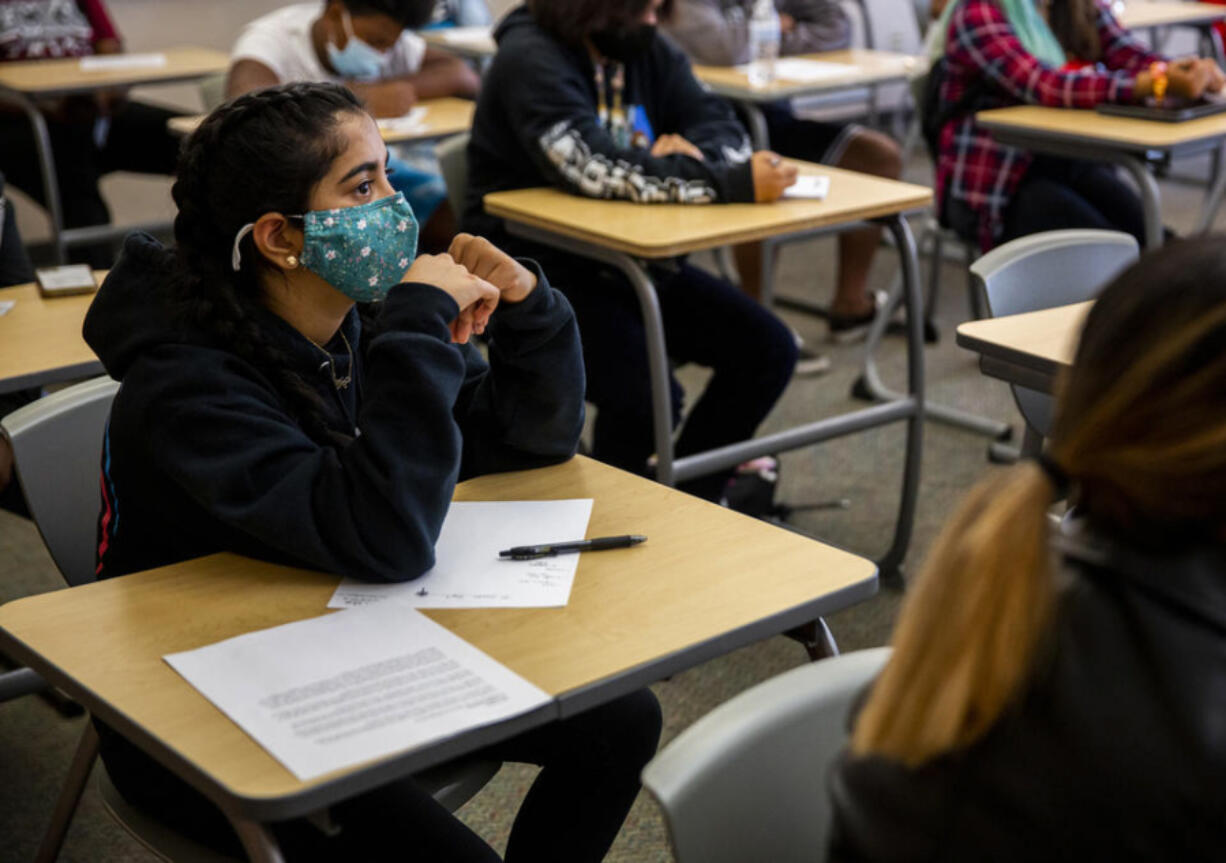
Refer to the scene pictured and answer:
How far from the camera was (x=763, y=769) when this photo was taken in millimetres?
1010

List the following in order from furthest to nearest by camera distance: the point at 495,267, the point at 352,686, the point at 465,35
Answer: the point at 465,35 → the point at 495,267 → the point at 352,686

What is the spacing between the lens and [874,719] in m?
0.76

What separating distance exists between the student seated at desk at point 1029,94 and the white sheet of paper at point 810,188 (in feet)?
2.59

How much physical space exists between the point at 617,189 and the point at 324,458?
1.50 metres

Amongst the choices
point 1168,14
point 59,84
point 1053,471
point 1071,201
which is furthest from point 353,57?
point 1053,471

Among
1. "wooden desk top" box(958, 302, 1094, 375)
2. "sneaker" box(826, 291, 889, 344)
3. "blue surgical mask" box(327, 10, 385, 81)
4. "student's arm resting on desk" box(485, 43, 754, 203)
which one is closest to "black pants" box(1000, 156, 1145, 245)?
"sneaker" box(826, 291, 889, 344)

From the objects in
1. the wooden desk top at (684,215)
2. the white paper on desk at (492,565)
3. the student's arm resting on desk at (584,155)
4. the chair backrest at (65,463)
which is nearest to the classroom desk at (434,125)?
the student's arm resting on desk at (584,155)

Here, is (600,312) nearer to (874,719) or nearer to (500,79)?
(500,79)

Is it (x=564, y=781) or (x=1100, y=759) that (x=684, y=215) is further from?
(x=1100, y=759)

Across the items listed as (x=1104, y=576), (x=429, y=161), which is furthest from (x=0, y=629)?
(x=429, y=161)

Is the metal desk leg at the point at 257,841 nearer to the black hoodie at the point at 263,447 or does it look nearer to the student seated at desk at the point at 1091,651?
the black hoodie at the point at 263,447

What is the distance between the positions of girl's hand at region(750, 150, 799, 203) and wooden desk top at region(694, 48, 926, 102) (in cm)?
111

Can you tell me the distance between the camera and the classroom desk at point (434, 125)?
138 inches

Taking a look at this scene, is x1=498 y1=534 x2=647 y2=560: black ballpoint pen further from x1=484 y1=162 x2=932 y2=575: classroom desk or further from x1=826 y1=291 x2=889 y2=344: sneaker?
x1=826 y1=291 x2=889 y2=344: sneaker
